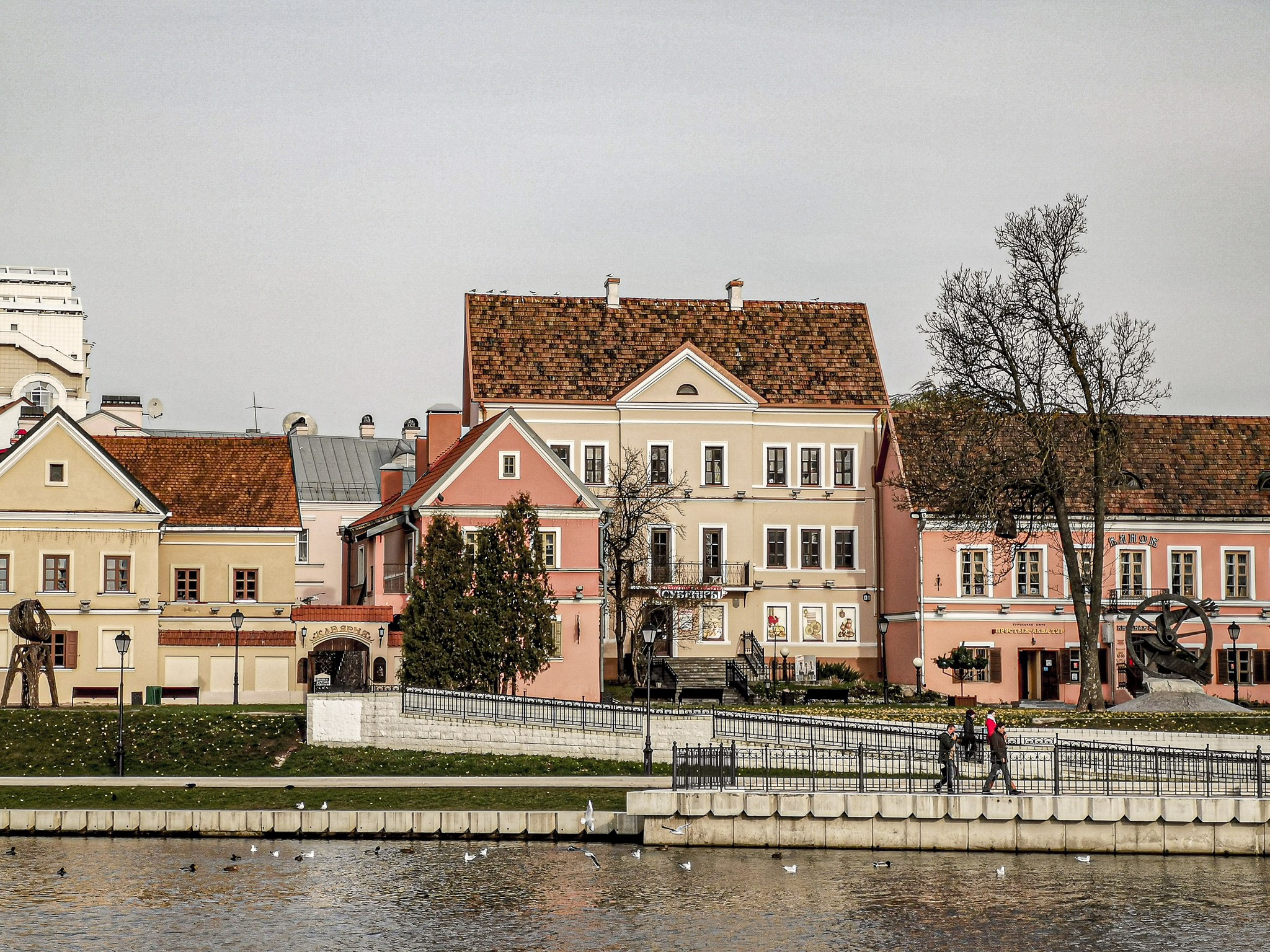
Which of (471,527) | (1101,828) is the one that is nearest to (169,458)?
(471,527)

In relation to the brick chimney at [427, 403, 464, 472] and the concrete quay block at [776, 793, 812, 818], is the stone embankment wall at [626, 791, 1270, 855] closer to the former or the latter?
the concrete quay block at [776, 793, 812, 818]

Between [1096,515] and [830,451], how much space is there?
16.4 m

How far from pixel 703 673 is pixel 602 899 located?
39.8m

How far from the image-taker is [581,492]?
197 ft

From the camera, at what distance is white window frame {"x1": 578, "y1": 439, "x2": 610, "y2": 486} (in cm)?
6912

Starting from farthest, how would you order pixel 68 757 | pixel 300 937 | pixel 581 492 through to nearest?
pixel 581 492 → pixel 68 757 → pixel 300 937

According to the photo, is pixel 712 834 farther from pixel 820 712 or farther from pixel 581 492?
pixel 581 492

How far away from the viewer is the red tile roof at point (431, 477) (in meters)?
60.2

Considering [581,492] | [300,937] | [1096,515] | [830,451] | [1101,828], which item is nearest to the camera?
[300,937]

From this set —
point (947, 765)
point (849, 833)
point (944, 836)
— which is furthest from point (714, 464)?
point (944, 836)

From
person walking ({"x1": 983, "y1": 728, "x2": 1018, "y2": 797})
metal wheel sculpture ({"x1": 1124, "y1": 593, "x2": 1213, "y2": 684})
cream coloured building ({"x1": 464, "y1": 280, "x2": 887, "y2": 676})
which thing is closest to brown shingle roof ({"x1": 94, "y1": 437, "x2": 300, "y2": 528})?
cream coloured building ({"x1": 464, "y1": 280, "x2": 887, "y2": 676})

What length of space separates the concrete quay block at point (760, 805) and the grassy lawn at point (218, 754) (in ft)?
32.6

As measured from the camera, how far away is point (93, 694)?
2285 inches

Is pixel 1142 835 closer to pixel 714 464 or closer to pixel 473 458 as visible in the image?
pixel 473 458
